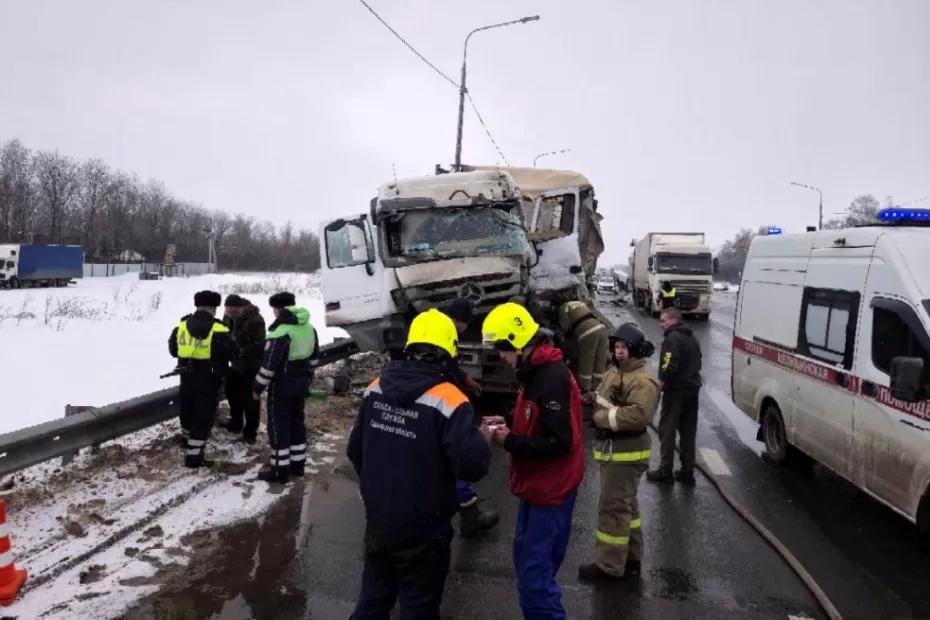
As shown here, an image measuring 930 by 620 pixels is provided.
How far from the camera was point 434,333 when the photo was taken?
2.94m

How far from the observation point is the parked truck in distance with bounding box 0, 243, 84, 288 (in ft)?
136

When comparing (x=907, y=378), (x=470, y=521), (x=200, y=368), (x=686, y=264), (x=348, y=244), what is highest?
(x=686, y=264)

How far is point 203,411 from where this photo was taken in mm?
6137

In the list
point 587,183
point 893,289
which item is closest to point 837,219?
point 587,183

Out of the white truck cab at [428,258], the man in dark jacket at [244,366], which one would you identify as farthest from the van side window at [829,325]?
the man in dark jacket at [244,366]

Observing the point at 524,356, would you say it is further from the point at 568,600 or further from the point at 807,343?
the point at 807,343

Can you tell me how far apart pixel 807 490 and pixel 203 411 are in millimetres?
5965

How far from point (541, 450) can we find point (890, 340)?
3272 millimetres

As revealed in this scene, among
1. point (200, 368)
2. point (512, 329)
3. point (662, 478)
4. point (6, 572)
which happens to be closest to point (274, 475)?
point (200, 368)

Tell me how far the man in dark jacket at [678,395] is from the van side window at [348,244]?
4.54 metres

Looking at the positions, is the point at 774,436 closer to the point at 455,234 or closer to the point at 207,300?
the point at 455,234

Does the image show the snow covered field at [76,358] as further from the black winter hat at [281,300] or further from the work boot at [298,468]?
the black winter hat at [281,300]

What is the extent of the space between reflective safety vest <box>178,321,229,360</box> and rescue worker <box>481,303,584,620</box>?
375 centimetres

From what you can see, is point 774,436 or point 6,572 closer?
point 6,572
